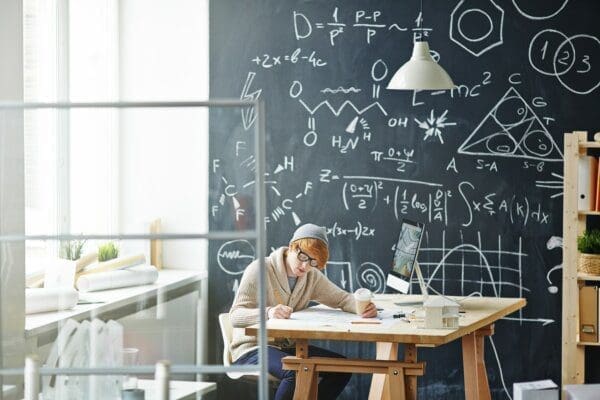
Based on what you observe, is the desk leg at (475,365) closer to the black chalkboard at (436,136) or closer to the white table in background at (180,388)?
the black chalkboard at (436,136)

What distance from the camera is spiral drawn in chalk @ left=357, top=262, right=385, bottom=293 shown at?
5836 millimetres

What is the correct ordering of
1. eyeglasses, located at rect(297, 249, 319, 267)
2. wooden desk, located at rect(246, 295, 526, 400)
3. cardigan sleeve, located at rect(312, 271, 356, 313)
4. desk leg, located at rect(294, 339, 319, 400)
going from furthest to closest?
cardigan sleeve, located at rect(312, 271, 356, 313), eyeglasses, located at rect(297, 249, 319, 267), desk leg, located at rect(294, 339, 319, 400), wooden desk, located at rect(246, 295, 526, 400)

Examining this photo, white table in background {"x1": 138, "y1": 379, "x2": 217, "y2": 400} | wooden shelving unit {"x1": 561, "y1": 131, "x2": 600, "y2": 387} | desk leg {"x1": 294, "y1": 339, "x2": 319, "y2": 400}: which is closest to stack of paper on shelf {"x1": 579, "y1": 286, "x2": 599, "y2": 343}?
wooden shelving unit {"x1": 561, "y1": 131, "x2": 600, "y2": 387}

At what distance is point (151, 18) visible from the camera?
5.98 meters

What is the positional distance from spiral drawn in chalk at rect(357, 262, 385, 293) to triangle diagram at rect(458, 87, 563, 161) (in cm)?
86

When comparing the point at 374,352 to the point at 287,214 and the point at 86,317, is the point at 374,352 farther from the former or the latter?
the point at 86,317

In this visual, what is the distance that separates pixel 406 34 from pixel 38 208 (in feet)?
9.88

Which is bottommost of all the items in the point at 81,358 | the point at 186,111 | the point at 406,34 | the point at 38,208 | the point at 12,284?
the point at 81,358

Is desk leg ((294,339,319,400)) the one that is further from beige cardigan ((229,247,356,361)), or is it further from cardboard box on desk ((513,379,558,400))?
cardboard box on desk ((513,379,558,400))

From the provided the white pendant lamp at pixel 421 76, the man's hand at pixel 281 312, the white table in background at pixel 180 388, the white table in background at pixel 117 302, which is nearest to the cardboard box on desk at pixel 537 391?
the man's hand at pixel 281 312

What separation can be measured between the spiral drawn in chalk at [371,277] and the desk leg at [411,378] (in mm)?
1437

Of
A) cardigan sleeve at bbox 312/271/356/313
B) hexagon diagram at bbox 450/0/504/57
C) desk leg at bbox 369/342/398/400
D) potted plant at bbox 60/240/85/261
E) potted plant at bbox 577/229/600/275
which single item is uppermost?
hexagon diagram at bbox 450/0/504/57

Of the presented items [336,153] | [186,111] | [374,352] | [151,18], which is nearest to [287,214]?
[336,153]

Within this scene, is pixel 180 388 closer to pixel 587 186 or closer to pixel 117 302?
pixel 117 302
